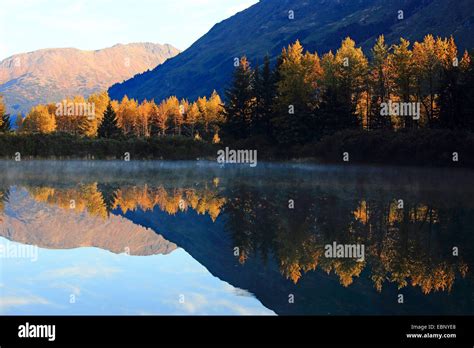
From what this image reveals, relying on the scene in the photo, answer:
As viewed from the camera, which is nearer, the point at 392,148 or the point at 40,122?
the point at 392,148

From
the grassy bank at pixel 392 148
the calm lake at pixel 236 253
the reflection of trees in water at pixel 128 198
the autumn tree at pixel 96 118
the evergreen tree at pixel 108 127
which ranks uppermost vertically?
the autumn tree at pixel 96 118

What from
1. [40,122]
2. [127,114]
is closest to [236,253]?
[127,114]

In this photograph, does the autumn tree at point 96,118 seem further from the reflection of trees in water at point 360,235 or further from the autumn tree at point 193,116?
the reflection of trees in water at point 360,235

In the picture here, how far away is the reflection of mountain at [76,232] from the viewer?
54.4 ft

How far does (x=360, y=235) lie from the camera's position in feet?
54.7

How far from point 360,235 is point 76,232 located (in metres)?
8.82

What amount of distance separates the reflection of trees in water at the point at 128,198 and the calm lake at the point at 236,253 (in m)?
0.09

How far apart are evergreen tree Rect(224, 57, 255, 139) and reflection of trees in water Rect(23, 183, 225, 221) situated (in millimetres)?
41230

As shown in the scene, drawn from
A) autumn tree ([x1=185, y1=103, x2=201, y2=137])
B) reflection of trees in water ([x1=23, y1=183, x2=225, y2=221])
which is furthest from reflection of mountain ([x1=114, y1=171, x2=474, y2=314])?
autumn tree ([x1=185, y1=103, x2=201, y2=137])

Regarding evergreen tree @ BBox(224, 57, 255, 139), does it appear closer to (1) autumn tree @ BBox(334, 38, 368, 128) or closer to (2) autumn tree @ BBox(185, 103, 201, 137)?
(1) autumn tree @ BBox(334, 38, 368, 128)

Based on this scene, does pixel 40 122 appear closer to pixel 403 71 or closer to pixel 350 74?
pixel 350 74

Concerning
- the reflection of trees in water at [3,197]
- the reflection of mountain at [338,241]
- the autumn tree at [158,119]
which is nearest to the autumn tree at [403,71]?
the reflection of mountain at [338,241]

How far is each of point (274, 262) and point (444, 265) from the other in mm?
4025

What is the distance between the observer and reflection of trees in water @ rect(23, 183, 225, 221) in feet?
75.5
